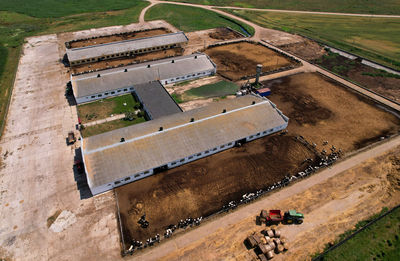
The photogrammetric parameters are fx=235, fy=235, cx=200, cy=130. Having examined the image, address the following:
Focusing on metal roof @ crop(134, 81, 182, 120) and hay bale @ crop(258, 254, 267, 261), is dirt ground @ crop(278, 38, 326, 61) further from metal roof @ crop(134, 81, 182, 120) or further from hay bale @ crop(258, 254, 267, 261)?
hay bale @ crop(258, 254, 267, 261)

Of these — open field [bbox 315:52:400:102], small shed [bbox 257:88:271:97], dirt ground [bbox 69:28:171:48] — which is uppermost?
dirt ground [bbox 69:28:171:48]

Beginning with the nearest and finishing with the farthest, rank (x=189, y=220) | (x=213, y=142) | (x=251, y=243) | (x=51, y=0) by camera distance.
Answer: (x=251, y=243), (x=189, y=220), (x=213, y=142), (x=51, y=0)

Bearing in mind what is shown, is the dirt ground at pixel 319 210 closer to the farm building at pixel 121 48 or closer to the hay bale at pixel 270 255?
the hay bale at pixel 270 255

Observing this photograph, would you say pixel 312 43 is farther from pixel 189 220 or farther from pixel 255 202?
pixel 189 220

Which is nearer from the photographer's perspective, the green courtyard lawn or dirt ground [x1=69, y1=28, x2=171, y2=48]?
the green courtyard lawn

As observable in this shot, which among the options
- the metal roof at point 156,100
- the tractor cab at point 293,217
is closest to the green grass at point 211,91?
the metal roof at point 156,100

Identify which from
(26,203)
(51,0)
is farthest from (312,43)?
(51,0)

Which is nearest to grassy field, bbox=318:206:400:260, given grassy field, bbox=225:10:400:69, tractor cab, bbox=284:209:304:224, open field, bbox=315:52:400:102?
tractor cab, bbox=284:209:304:224
